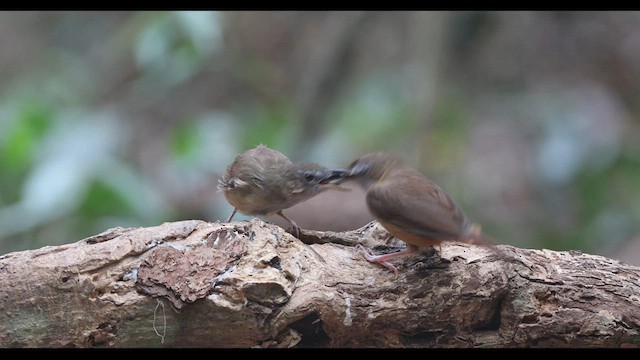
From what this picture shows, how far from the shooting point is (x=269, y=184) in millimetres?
4055

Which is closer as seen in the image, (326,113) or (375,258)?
(375,258)

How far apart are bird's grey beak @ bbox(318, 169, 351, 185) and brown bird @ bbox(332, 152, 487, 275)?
10.6 inches

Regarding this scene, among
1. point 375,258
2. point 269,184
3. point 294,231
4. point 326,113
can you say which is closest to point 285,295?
point 375,258

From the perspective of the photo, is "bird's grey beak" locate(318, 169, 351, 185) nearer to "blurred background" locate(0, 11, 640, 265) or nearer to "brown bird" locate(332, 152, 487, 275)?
"brown bird" locate(332, 152, 487, 275)

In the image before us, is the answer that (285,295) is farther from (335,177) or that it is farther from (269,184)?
(269,184)

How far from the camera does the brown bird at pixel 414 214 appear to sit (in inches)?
120

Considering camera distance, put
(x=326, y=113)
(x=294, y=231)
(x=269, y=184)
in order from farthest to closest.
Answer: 1. (x=326, y=113)
2. (x=269, y=184)
3. (x=294, y=231)

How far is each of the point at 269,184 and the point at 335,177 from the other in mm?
371

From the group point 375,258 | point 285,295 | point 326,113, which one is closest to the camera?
point 285,295

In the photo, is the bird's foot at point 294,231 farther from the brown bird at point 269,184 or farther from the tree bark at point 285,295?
the brown bird at point 269,184

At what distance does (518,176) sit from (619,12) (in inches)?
114

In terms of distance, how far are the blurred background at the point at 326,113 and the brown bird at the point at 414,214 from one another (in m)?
2.44

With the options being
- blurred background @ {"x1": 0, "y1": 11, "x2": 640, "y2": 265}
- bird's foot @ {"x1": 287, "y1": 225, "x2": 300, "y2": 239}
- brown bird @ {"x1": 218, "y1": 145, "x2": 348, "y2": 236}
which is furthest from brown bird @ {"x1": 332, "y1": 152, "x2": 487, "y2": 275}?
blurred background @ {"x1": 0, "y1": 11, "x2": 640, "y2": 265}

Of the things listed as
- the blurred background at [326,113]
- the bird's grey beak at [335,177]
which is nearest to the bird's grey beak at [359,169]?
the bird's grey beak at [335,177]
